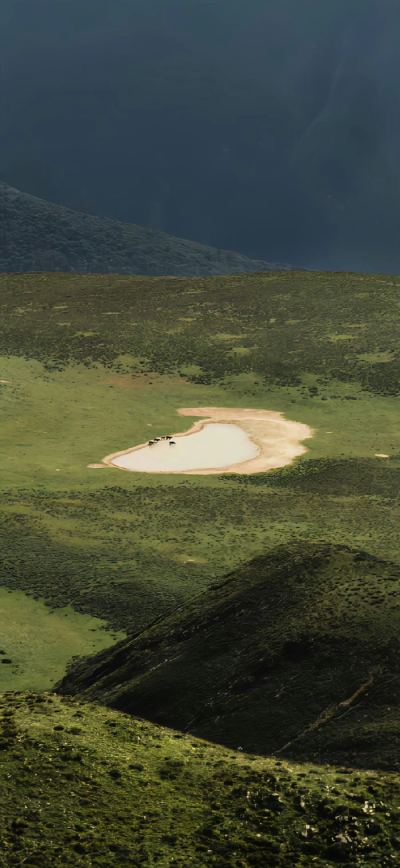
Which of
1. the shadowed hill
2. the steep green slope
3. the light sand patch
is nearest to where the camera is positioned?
the steep green slope

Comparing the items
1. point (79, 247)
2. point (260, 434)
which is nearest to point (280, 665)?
point (260, 434)

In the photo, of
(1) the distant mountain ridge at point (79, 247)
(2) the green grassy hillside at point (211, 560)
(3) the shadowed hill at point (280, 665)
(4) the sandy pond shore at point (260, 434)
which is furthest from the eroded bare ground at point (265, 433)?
(1) the distant mountain ridge at point (79, 247)

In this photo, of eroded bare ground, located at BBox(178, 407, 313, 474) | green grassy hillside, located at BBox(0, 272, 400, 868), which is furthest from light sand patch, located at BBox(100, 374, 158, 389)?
eroded bare ground, located at BBox(178, 407, 313, 474)

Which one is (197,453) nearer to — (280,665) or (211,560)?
(211,560)

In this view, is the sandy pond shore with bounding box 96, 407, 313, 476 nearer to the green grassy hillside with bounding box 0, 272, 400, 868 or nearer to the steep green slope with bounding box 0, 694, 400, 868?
the green grassy hillside with bounding box 0, 272, 400, 868

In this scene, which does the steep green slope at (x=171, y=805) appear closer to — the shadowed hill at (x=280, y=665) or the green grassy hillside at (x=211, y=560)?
the green grassy hillside at (x=211, y=560)

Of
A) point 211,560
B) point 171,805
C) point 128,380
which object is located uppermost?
point 128,380

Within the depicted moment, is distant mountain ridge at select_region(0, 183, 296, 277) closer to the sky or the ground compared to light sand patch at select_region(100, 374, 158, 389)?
closer to the sky
